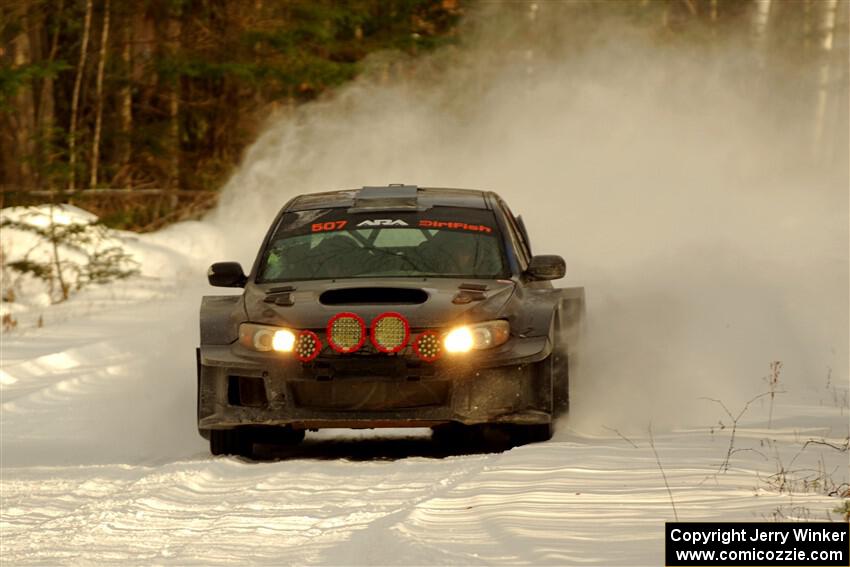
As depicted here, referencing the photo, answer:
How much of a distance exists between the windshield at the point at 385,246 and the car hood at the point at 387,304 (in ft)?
1.12

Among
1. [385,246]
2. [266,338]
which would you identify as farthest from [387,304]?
[385,246]

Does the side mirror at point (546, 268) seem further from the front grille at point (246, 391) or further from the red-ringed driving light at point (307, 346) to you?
the front grille at point (246, 391)

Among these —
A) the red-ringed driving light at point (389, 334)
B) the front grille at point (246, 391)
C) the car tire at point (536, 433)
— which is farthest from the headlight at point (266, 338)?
the car tire at point (536, 433)

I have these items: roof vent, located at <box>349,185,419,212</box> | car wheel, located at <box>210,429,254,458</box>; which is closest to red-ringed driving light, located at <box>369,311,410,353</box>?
car wheel, located at <box>210,429,254,458</box>

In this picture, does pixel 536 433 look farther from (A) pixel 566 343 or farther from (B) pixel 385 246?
(B) pixel 385 246

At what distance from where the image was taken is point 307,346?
8836 millimetres

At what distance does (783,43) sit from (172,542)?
43.0m

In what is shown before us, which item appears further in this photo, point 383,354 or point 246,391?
point 246,391

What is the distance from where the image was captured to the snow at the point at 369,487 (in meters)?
6.29

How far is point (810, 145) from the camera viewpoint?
136 feet

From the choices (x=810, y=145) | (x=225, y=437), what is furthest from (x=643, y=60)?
(x=225, y=437)

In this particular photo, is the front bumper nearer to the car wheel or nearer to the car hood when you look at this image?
the car hood

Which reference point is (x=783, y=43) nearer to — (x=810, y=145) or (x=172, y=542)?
(x=810, y=145)

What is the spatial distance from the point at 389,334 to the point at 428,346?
22 centimetres
